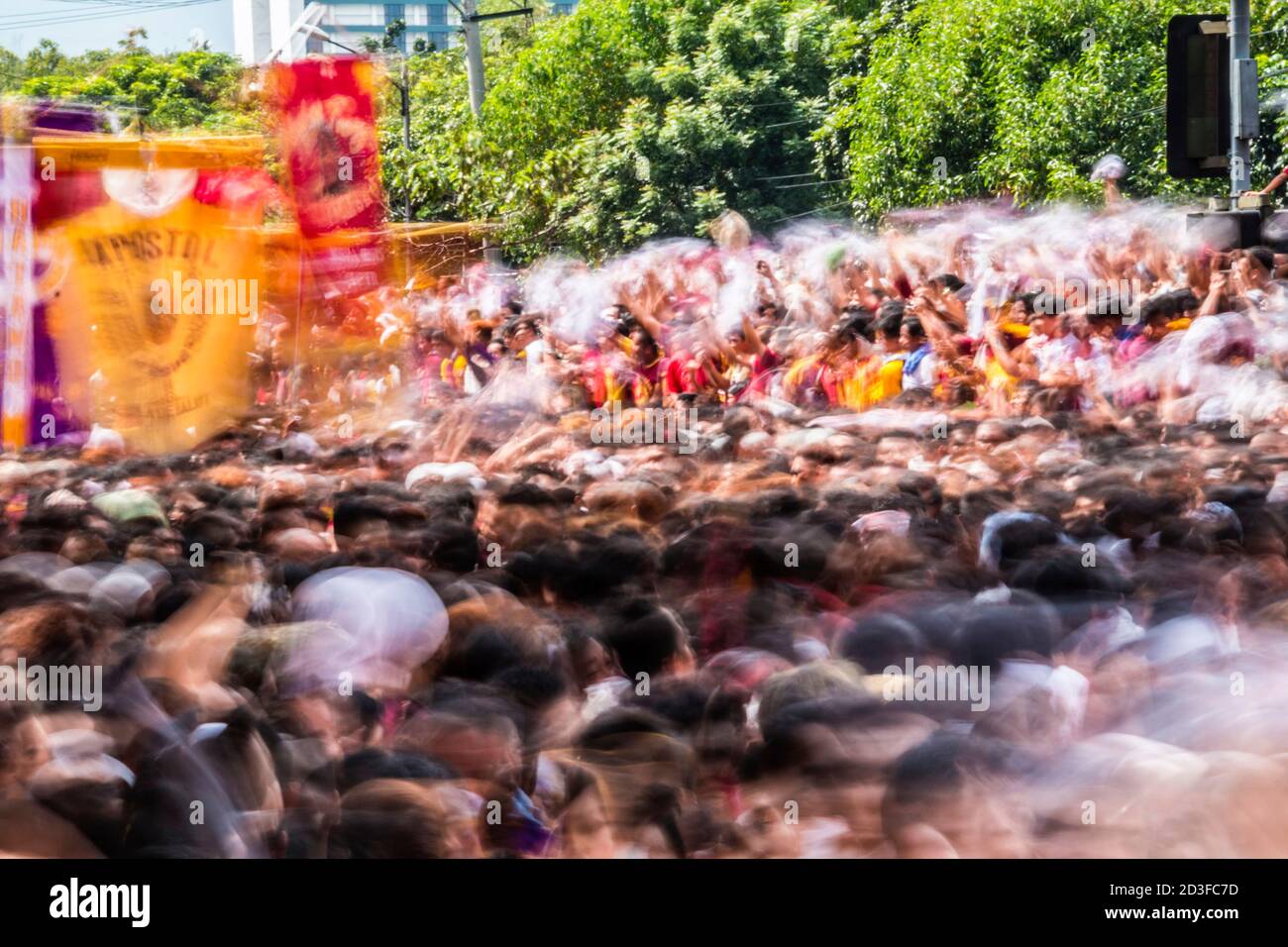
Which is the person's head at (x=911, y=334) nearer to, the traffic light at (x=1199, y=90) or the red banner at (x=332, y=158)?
the traffic light at (x=1199, y=90)

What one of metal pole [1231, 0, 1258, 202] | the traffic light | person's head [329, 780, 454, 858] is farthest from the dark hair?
metal pole [1231, 0, 1258, 202]

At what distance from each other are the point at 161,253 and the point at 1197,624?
4.95 m

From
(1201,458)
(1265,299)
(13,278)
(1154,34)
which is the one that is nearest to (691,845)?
(1201,458)

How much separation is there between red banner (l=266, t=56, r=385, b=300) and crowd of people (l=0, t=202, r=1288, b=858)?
1259mm

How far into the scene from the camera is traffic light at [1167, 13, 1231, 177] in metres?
5.62

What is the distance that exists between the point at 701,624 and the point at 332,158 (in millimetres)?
4552

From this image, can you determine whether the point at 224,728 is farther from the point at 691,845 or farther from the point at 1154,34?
the point at 1154,34

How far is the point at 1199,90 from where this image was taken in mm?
5652

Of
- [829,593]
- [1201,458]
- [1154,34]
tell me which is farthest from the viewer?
[1154,34]

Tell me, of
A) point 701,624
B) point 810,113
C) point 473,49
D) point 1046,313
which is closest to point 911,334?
point 1046,313

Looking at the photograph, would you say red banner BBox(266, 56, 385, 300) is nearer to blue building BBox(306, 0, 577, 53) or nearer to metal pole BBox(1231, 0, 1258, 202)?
blue building BBox(306, 0, 577, 53)

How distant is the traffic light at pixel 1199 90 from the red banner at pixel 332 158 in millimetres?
3849

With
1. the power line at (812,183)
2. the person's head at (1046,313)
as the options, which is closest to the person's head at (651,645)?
the person's head at (1046,313)

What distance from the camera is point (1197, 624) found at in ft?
12.5
